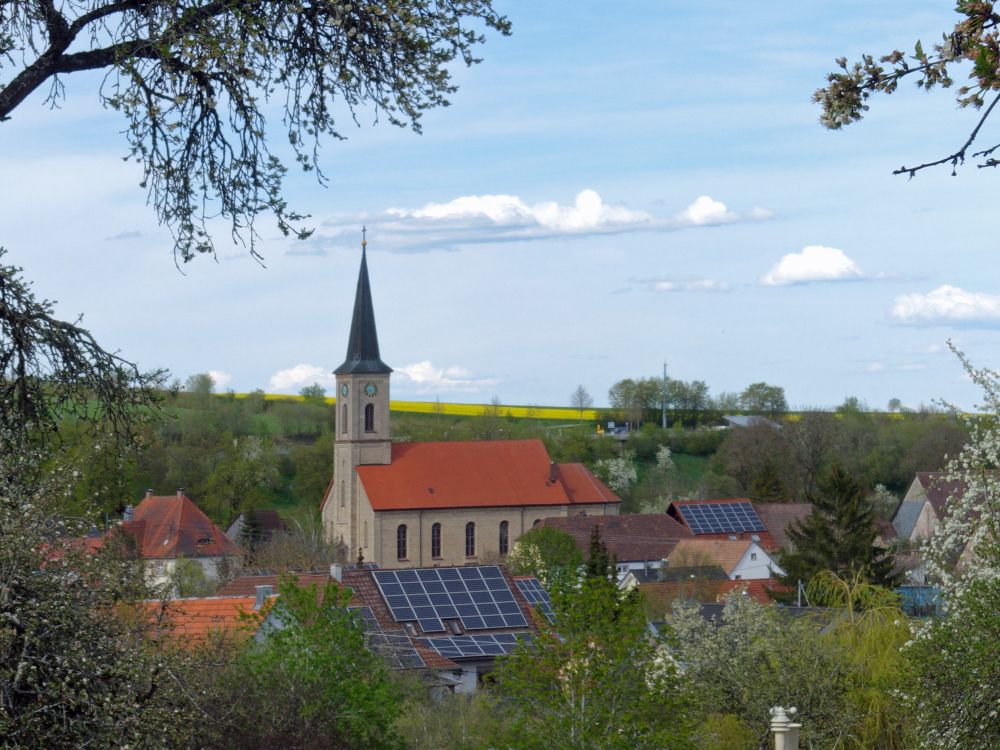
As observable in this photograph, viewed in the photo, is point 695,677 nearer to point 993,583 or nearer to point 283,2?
point 993,583

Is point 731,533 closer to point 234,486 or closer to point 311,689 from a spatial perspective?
point 234,486

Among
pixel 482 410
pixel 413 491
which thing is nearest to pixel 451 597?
pixel 413 491

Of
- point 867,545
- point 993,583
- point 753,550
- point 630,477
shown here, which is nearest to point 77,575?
point 993,583

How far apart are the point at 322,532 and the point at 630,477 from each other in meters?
23.0

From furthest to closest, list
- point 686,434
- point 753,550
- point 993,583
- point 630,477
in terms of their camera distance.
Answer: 1. point 686,434
2. point 630,477
3. point 753,550
4. point 993,583

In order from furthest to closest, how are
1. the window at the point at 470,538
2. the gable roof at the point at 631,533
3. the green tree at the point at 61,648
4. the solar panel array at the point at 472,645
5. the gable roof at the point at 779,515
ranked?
the window at the point at 470,538
the gable roof at the point at 779,515
the gable roof at the point at 631,533
the solar panel array at the point at 472,645
the green tree at the point at 61,648

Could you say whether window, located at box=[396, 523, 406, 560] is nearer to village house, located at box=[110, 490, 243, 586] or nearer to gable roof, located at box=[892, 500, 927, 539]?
village house, located at box=[110, 490, 243, 586]

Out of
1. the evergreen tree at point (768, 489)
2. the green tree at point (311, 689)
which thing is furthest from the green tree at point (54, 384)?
the evergreen tree at point (768, 489)

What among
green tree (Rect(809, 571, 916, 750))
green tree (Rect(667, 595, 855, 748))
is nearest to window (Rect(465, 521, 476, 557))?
green tree (Rect(809, 571, 916, 750))

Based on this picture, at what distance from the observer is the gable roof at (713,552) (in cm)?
5788

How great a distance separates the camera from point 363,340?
Result: 249ft

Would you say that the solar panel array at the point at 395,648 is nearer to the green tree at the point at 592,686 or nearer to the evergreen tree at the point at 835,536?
the green tree at the point at 592,686

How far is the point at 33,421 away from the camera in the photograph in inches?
245

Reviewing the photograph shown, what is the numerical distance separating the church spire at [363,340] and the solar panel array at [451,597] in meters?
35.6
